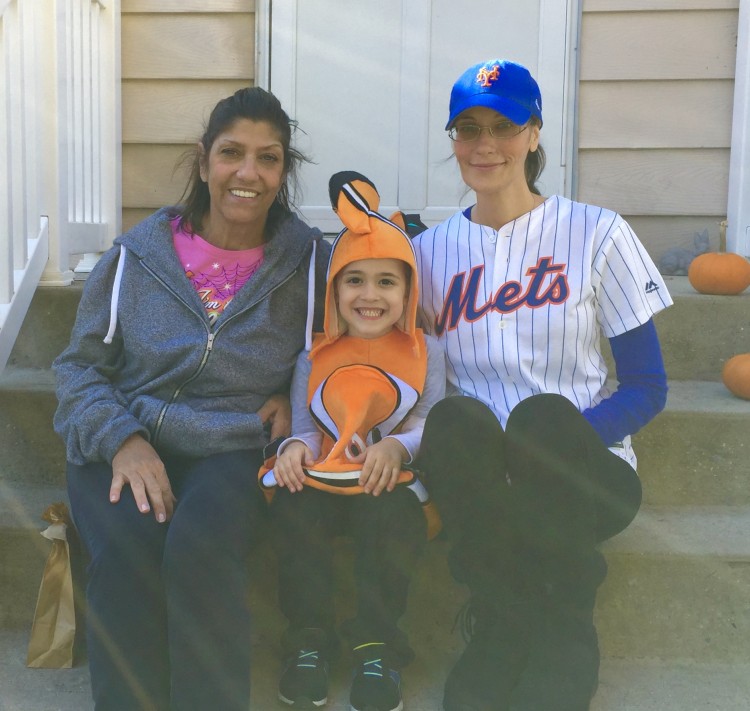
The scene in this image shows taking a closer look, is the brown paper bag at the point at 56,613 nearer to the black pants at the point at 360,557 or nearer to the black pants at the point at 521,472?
the black pants at the point at 360,557

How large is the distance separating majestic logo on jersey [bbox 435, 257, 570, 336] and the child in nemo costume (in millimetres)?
112

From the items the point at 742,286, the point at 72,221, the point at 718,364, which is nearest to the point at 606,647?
the point at 718,364

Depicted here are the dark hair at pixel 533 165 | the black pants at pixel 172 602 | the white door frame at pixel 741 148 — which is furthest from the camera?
the white door frame at pixel 741 148

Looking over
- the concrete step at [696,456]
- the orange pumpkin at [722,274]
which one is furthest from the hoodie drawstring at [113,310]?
the orange pumpkin at [722,274]

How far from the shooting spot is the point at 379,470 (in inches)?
70.7

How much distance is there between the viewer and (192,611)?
5.53 ft

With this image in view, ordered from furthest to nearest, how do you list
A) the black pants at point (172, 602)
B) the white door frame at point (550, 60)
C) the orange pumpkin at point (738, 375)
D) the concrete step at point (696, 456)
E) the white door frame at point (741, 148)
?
the white door frame at point (550, 60) → the white door frame at point (741, 148) → the orange pumpkin at point (738, 375) → the concrete step at point (696, 456) → the black pants at point (172, 602)

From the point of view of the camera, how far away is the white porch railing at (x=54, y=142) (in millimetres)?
2494

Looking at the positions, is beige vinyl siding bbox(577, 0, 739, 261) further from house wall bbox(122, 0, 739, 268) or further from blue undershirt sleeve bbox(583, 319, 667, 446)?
blue undershirt sleeve bbox(583, 319, 667, 446)

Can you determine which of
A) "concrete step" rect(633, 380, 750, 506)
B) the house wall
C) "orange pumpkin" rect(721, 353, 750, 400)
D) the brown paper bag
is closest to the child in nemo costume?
the brown paper bag

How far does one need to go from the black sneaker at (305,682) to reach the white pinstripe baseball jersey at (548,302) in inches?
24.8

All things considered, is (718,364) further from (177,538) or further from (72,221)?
(72,221)

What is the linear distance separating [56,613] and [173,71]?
2233 mm

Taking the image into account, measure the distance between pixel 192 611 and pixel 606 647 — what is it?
3.17 feet
